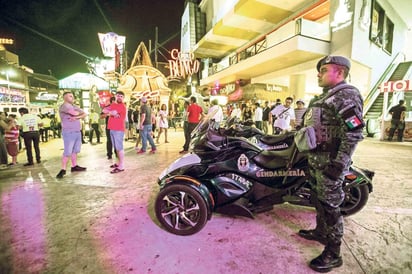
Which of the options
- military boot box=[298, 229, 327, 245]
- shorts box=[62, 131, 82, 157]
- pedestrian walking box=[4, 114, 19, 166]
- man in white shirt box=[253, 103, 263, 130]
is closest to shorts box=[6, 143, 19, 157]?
pedestrian walking box=[4, 114, 19, 166]

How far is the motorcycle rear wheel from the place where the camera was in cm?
287

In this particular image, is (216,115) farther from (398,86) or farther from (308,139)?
(398,86)

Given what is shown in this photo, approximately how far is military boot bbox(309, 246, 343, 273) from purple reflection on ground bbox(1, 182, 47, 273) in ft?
8.54

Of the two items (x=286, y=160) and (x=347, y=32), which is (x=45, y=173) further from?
(x=347, y=32)

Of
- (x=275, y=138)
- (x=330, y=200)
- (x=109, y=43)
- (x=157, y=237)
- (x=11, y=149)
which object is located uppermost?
(x=109, y=43)

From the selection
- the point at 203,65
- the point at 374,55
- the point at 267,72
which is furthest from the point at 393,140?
the point at 203,65

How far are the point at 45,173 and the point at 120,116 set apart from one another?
7.97 feet

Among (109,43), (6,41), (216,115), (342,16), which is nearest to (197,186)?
(216,115)

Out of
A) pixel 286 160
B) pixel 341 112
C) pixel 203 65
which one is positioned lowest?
pixel 286 160

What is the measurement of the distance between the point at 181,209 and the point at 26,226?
210 centimetres

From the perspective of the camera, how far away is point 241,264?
2.08m

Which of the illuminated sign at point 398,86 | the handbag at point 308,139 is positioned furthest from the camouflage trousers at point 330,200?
the illuminated sign at point 398,86

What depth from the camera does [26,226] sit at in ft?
9.27

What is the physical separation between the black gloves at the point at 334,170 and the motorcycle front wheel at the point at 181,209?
4.38 ft
